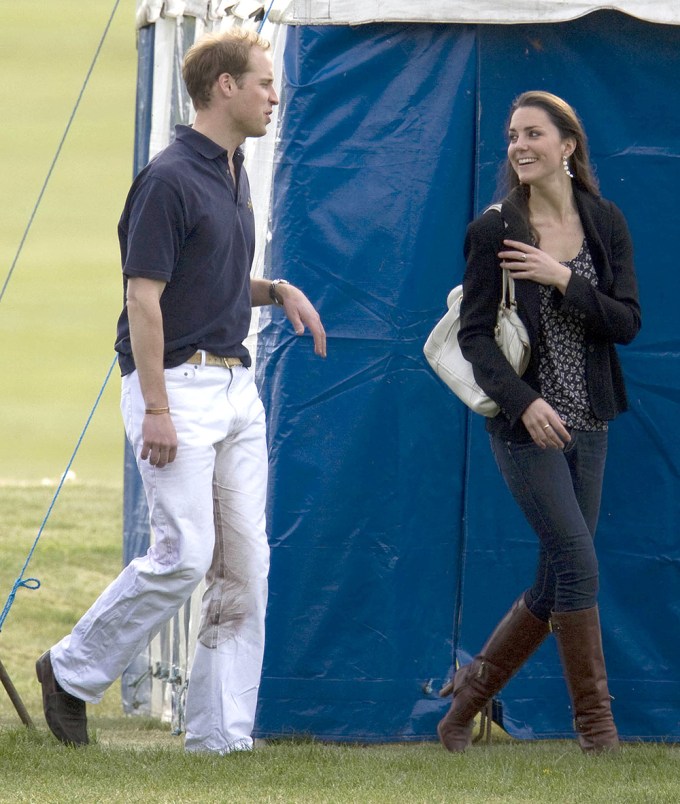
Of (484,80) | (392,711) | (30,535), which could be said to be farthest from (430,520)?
(30,535)

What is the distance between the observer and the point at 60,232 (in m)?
23.1

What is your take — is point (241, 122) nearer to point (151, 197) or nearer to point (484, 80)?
point (151, 197)

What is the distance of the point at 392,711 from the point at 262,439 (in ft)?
3.24

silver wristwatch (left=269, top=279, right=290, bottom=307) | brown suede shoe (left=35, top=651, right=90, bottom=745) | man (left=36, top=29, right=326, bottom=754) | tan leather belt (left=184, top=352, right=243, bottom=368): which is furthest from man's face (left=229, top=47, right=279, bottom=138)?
brown suede shoe (left=35, top=651, right=90, bottom=745)

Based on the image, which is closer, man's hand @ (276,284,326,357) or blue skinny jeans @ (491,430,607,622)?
blue skinny jeans @ (491,430,607,622)

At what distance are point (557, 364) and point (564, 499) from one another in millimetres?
360

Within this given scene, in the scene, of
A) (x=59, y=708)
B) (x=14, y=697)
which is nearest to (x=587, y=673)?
(x=59, y=708)

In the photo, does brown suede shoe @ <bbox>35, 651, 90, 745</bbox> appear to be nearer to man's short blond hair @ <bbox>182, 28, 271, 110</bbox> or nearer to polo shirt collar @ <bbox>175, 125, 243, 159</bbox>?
polo shirt collar @ <bbox>175, 125, 243, 159</bbox>

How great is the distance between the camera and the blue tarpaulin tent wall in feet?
14.5

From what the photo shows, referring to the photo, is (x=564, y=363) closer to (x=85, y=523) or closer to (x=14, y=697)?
(x=14, y=697)

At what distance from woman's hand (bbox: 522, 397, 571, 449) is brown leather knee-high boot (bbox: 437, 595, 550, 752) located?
1.74 feet

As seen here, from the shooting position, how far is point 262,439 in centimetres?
405

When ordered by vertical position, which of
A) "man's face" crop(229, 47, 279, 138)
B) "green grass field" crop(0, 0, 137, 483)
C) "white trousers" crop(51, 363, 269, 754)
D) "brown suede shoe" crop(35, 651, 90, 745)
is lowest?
"green grass field" crop(0, 0, 137, 483)

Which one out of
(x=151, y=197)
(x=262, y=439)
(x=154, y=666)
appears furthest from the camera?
(x=154, y=666)
